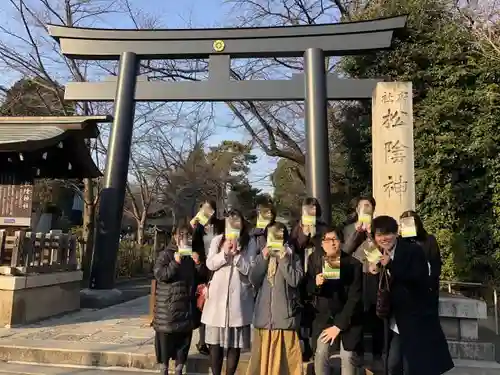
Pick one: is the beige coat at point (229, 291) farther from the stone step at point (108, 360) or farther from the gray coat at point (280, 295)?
the stone step at point (108, 360)

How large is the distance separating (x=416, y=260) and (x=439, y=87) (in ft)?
31.1

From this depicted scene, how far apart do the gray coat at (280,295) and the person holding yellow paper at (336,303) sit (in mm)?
186

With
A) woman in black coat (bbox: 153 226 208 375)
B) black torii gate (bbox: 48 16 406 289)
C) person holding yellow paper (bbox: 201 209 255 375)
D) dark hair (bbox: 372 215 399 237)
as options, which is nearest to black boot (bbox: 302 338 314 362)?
person holding yellow paper (bbox: 201 209 255 375)

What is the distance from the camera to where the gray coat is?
385 cm

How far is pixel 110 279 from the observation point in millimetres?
9383

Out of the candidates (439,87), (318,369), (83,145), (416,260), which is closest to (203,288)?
(318,369)

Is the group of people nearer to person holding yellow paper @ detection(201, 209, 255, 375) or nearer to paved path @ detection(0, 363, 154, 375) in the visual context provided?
person holding yellow paper @ detection(201, 209, 255, 375)

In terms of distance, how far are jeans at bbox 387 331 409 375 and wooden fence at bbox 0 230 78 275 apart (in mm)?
5774

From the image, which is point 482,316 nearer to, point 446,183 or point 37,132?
point 446,183

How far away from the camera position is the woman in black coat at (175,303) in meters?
4.41

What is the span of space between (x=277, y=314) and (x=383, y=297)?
91 cm

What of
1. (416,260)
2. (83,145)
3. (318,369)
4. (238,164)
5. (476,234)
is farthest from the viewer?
(238,164)

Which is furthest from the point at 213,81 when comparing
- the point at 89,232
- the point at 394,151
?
the point at 89,232

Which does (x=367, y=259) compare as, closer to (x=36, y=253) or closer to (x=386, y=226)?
(x=386, y=226)
